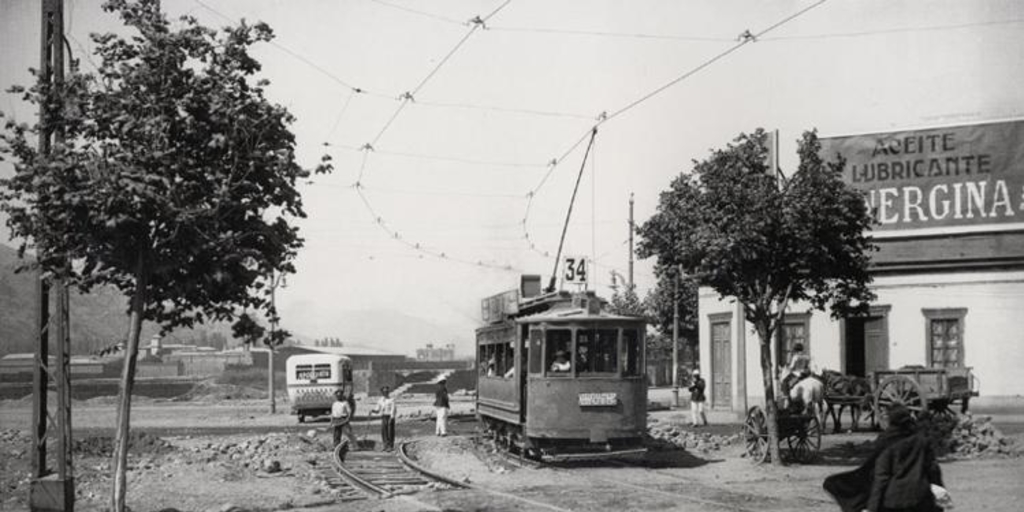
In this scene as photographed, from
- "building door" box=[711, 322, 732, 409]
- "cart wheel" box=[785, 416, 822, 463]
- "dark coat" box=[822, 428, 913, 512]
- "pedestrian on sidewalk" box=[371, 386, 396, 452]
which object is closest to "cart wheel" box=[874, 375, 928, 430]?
"cart wheel" box=[785, 416, 822, 463]

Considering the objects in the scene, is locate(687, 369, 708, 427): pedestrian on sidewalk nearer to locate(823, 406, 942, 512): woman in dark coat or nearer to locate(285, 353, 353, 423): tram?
locate(285, 353, 353, 423): tram

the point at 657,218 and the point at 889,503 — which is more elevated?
the point at 657,218

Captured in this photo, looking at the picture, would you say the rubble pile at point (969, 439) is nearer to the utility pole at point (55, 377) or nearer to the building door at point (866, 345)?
→ the building door at point (866, 345)

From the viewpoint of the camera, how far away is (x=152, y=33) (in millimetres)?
9883

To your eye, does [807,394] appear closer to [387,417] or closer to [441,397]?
[387,417]

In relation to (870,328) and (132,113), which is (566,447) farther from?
(870,328)

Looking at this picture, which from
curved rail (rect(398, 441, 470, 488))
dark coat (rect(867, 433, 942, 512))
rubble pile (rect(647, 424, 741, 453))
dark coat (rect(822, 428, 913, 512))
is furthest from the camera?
rubble pile (rect(647, 424, 741, 453))

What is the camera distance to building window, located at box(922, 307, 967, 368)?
1153 inches

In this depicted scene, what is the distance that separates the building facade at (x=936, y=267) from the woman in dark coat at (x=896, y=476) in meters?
20.5

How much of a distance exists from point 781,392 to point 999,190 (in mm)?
13139

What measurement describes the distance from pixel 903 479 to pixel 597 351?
11.7m

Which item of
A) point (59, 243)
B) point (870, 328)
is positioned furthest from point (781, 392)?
point (59, 243)

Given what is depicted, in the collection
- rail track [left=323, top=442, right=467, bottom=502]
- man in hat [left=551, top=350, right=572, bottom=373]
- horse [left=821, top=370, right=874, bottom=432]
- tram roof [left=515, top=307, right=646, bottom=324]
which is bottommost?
rail track [left=323, top=442, right=467, bottom=502]

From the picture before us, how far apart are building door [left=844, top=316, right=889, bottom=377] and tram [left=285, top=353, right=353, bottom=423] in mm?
17861
